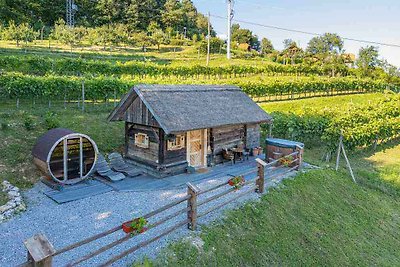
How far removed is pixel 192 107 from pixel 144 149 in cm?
287

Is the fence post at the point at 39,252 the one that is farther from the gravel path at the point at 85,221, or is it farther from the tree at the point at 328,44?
the tree at the point at 328,44

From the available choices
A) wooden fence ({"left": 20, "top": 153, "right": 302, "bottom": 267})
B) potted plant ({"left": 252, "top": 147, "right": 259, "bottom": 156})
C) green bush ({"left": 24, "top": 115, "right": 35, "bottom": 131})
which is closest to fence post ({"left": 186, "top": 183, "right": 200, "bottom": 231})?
wooden fence ({"left": 20, "top": 153, "right": 302, "bottom": 267})

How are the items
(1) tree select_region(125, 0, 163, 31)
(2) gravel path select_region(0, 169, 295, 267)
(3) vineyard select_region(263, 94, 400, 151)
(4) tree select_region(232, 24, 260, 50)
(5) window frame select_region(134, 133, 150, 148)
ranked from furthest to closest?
(4) tree select_region(232, 24, 260, 50), (1) tree select_region(125, 0, 163, 31), (3) vineyard select_region(263, 94, 400, 151), (5) window frame select_region(134, 133, 150, 148), (2) gravel path select_region(0, 169, 295, 267)

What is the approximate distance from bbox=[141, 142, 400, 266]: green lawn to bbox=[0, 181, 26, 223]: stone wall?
531cm

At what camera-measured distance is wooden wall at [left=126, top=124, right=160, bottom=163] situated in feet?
46.8

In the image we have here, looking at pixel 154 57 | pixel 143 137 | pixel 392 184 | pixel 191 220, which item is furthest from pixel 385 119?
pixel 154 57

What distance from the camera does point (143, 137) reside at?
14.9 meters

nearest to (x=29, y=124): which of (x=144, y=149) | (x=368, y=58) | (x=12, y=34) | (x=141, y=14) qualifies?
(x=144, y=149)

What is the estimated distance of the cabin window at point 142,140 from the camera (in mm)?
14672

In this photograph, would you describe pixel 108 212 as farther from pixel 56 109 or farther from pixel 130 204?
pixel 56 109

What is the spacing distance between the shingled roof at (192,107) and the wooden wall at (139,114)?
0.26m

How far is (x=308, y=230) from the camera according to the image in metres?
11.4

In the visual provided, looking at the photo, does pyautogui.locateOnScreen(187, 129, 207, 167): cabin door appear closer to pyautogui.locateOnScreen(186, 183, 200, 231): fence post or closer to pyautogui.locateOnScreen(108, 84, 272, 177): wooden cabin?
pyautogui.locateOnScreen(108, 84, 272, 177): wooden cabin

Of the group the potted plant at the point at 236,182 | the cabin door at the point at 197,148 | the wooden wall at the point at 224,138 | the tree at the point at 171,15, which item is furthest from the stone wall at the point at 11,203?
the tree at the point at 171,15
